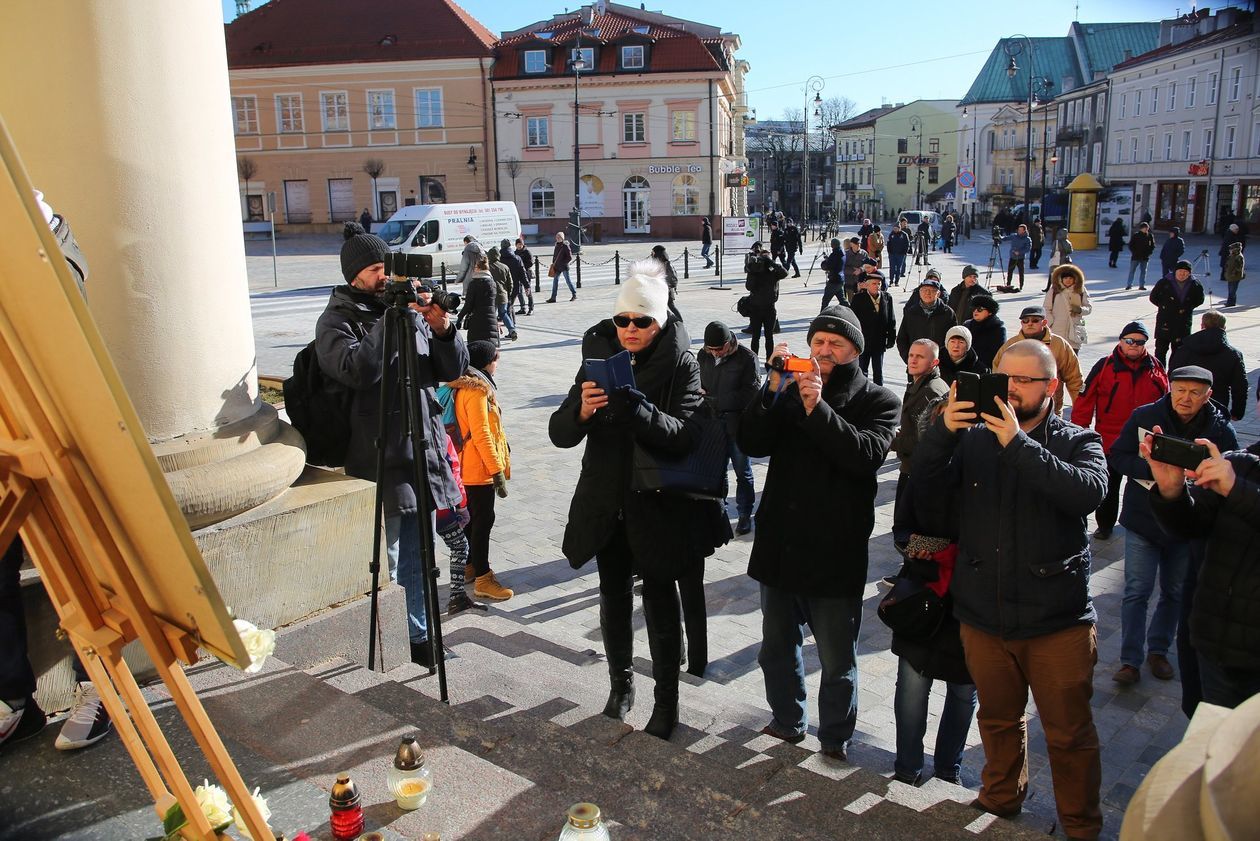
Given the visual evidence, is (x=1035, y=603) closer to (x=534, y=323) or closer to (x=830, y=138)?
(x=534, y=323)

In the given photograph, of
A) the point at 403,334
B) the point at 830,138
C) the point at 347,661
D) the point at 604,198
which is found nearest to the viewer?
the point at 403,334

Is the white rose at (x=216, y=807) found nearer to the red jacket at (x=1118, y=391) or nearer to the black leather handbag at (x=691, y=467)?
the black leather handbag at (x=691, y=467)

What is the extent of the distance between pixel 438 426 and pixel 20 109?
2139 millimetres

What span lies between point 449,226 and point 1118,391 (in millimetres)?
27366

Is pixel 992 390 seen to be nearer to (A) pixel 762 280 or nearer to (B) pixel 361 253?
(B) pixel 361 253

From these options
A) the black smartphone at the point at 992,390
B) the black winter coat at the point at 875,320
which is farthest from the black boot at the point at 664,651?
the black winter coat at the point at 875,320

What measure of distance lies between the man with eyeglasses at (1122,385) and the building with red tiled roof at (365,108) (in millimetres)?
46497

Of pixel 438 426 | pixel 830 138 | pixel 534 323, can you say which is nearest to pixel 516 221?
pixel 534 323

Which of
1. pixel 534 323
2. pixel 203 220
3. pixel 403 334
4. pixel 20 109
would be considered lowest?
pixel 534 323

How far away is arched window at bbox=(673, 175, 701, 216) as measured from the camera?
1991 inches

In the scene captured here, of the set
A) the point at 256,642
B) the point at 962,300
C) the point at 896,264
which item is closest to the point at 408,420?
the point at 256,642

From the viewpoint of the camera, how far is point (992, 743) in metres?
3.77

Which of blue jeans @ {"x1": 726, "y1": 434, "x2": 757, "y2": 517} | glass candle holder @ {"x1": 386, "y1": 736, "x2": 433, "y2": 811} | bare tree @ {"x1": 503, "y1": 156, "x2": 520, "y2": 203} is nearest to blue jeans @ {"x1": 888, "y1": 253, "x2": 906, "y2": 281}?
blue jeans @ {"x1": 726, "y1": 434, "x2": 757, "y2": 517}

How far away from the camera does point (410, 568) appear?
5059mm
